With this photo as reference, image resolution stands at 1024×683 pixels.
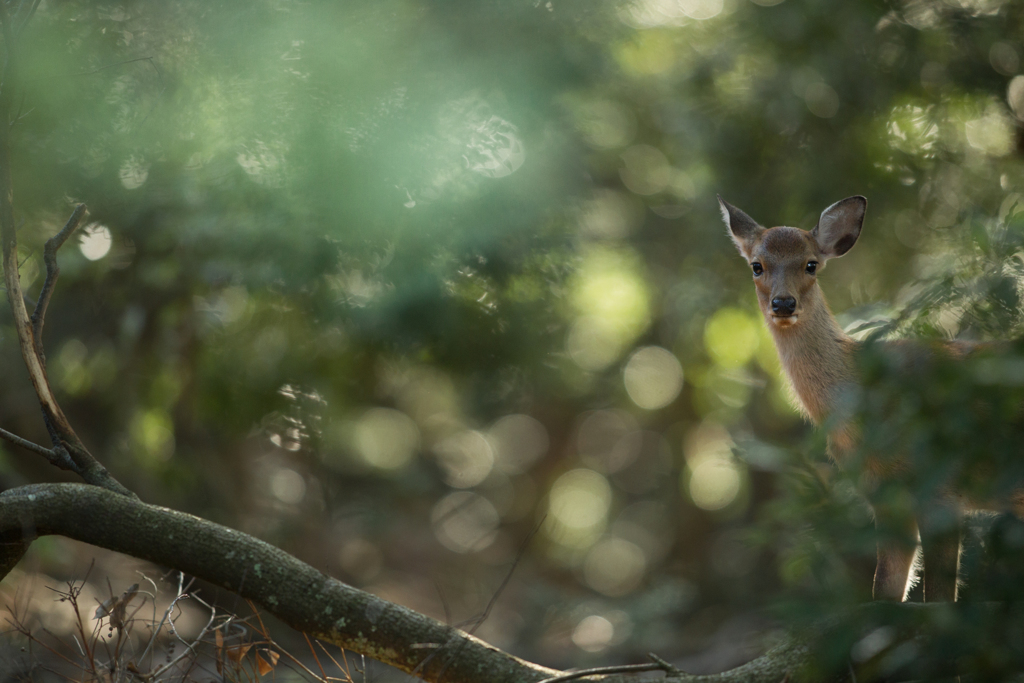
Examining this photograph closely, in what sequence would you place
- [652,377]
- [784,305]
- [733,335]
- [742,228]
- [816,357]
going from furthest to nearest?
[652,377], [733,335], [742,228], [816,357], [784,305]

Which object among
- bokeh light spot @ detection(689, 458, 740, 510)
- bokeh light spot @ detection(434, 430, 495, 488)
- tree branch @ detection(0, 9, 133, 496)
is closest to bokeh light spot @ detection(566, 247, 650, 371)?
bokeh light spot @ detection(689, 458, 740, 510)

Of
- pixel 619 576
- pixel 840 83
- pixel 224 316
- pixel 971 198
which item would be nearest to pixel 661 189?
pixel 840 83

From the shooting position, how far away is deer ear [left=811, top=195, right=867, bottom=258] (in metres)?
3.78

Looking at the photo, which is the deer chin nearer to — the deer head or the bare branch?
the deer head

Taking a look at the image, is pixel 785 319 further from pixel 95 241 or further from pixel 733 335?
pixel 733 335

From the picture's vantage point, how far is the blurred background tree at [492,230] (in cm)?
397

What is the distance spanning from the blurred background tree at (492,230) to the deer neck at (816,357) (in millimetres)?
340

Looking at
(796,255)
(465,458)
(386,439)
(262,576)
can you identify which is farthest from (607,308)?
(262,576)

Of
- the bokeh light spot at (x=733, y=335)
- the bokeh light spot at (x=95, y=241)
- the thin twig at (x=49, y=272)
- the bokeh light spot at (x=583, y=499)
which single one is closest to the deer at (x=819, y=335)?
the thin twig at (x=49, y=272)

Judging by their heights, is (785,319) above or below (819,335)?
below

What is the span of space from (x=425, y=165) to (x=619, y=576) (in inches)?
439

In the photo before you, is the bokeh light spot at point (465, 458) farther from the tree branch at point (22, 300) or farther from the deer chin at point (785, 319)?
the tree branch at point (22, 300)

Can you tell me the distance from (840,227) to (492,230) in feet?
6.66

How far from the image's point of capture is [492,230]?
4.91 meters
